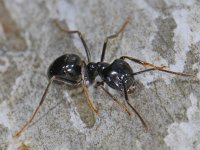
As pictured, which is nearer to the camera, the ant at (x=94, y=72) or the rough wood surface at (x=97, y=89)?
the rough wood surface at (x=97, y=89)

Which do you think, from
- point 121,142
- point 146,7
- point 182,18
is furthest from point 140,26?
point 121,142

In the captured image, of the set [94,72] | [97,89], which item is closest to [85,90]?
[97,89]

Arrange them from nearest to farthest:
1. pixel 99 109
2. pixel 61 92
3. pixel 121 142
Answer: pixel 121 142 < pixel 99 109 < pixel 61 92

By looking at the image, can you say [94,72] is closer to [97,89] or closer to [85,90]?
[97,89]

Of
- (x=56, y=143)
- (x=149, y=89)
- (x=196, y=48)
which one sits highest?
(x=196, y=48)

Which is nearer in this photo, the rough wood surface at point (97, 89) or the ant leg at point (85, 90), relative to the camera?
the rough wood surface at point (97, 89)

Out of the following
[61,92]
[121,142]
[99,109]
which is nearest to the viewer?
[121,142]

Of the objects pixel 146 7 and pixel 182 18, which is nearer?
pixel 182 18

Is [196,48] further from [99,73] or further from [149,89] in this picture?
[99,73]
